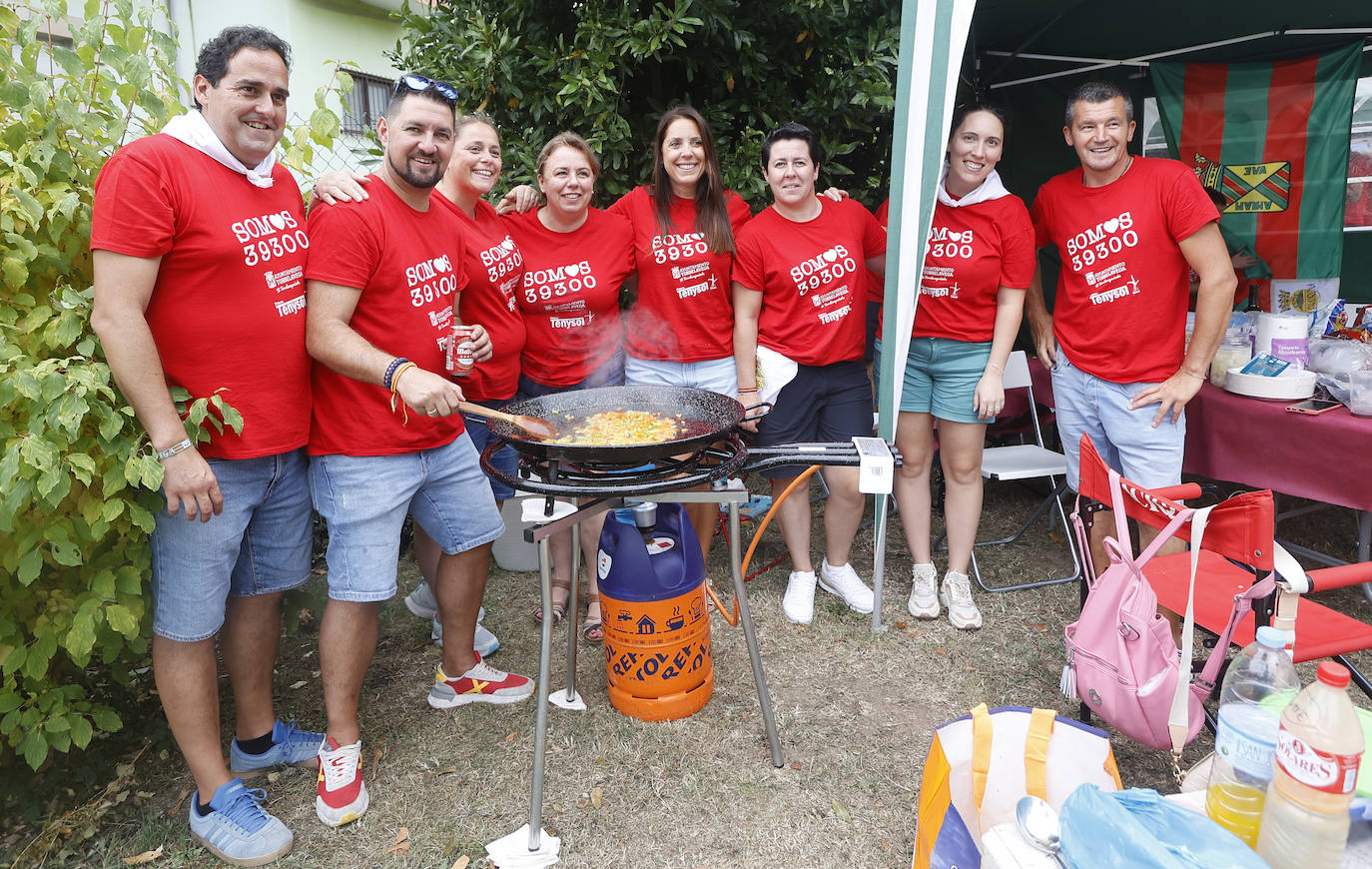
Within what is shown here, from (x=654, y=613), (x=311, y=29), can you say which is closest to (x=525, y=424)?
(x=654, y=613)

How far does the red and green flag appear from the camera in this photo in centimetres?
475

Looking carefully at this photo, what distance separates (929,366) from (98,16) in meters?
3.15

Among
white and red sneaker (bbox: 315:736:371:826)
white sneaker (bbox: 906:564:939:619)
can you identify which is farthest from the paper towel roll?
white and red sneaker (bbox: 315:736:371:826)

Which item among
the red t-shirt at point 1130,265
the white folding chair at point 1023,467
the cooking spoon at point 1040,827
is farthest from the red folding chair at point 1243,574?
the white folding chair at point 1023,467

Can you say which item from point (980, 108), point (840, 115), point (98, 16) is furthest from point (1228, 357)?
point (98, 16)

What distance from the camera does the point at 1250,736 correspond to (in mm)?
1410

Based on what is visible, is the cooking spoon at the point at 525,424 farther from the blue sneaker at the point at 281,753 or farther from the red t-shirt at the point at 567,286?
the blue sneaker at the point at 281,753

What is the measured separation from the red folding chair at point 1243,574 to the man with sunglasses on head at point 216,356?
8.10ft

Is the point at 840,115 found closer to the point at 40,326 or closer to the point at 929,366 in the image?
the point at 929,366

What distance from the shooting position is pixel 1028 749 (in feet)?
6.52

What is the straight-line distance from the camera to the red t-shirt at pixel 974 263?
343 centimetres

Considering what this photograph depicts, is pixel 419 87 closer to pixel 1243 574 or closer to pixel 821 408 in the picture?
pixel 821 408

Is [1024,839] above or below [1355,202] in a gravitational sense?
below

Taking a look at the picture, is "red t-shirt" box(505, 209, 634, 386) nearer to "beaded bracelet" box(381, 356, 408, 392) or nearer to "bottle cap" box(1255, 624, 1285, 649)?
"beaded bracelet" box(381, 356, 408, 392)
